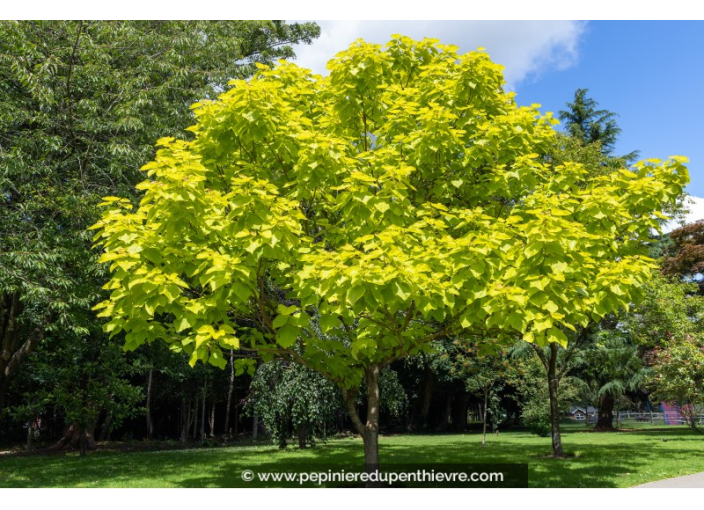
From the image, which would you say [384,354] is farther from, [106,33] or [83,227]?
[106,33]

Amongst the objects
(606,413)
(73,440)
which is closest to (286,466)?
(73,440)

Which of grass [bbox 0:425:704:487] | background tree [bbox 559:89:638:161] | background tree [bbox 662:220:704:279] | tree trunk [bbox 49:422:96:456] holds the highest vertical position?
background tree [bbox 559:89:638:161]

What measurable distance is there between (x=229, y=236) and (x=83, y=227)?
6.86 meters

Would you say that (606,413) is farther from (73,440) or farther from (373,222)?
(373,222)

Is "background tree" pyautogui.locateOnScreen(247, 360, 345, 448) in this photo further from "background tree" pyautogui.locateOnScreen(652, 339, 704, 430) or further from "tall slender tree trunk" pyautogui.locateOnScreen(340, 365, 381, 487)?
"background tree" pyautogui.locateOnScreen(652, 339, 704, 430)

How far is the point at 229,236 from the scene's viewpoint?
248 inches

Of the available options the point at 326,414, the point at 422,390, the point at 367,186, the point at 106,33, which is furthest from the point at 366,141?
the point at 422,390

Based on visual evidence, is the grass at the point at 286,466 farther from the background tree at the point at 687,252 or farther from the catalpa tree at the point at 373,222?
the background tree at the point at 687,252

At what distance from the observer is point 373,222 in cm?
657

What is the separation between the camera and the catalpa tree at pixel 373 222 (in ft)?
18.4

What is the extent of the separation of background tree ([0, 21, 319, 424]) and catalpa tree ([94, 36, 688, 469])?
439 cm

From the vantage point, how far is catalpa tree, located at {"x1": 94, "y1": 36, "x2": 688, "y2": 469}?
5602mm

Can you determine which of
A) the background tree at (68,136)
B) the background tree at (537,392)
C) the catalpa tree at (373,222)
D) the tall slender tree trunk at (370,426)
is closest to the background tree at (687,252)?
the background tree at (537,392)

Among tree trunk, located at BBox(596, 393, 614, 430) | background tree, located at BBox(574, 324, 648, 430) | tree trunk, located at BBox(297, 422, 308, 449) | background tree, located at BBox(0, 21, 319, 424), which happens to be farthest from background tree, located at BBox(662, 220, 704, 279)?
background tree, located at BBox(0, 21, 319, 424)
